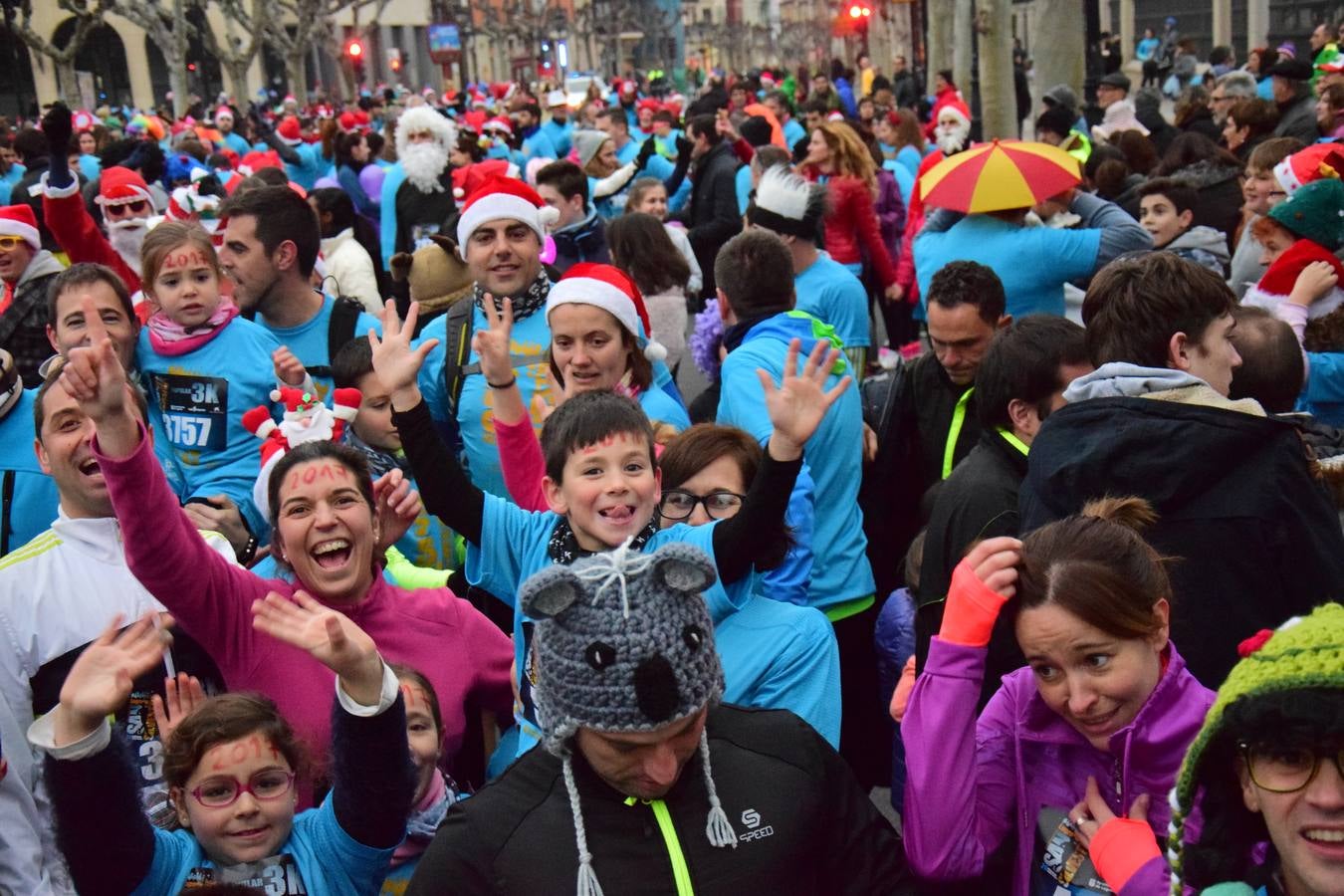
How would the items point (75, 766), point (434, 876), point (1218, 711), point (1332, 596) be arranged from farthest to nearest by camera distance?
point (1332, 596), point (75, 766), point (434, 876), point (1218, 711)

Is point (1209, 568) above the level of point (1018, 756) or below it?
above

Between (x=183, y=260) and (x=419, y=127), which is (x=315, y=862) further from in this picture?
(x=419, y=127)

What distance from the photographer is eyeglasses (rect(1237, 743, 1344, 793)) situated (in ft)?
6.62

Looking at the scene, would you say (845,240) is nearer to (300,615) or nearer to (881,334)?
(881,334)

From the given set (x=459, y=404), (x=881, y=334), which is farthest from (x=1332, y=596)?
(x=881, y=334)

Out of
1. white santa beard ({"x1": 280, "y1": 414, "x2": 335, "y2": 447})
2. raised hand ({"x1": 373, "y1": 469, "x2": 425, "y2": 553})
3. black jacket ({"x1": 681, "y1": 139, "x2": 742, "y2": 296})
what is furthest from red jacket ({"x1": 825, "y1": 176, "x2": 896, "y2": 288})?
raised hand ({"x1": 373, "y1": 469, "x2": 425, "y2": 553})

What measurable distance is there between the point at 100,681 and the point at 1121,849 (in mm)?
1861

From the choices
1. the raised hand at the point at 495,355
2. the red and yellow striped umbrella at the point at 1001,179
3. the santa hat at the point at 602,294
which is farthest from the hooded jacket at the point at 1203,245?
the raised hand at the point at 495,355

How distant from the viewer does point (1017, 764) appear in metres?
2.76

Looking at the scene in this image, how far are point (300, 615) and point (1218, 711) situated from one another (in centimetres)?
165

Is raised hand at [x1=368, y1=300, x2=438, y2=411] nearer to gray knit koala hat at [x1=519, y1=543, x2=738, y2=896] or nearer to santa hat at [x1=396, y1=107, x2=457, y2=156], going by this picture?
gray knit koala hat at [x1=519, y1=543, x2=738, y2=896]

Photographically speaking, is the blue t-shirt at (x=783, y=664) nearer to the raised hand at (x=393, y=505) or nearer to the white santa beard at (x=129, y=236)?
the raised hand at (x=393, y=505)

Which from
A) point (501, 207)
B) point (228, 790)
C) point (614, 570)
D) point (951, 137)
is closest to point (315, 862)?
point (228, 790)

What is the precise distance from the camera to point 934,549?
3.71 meters
